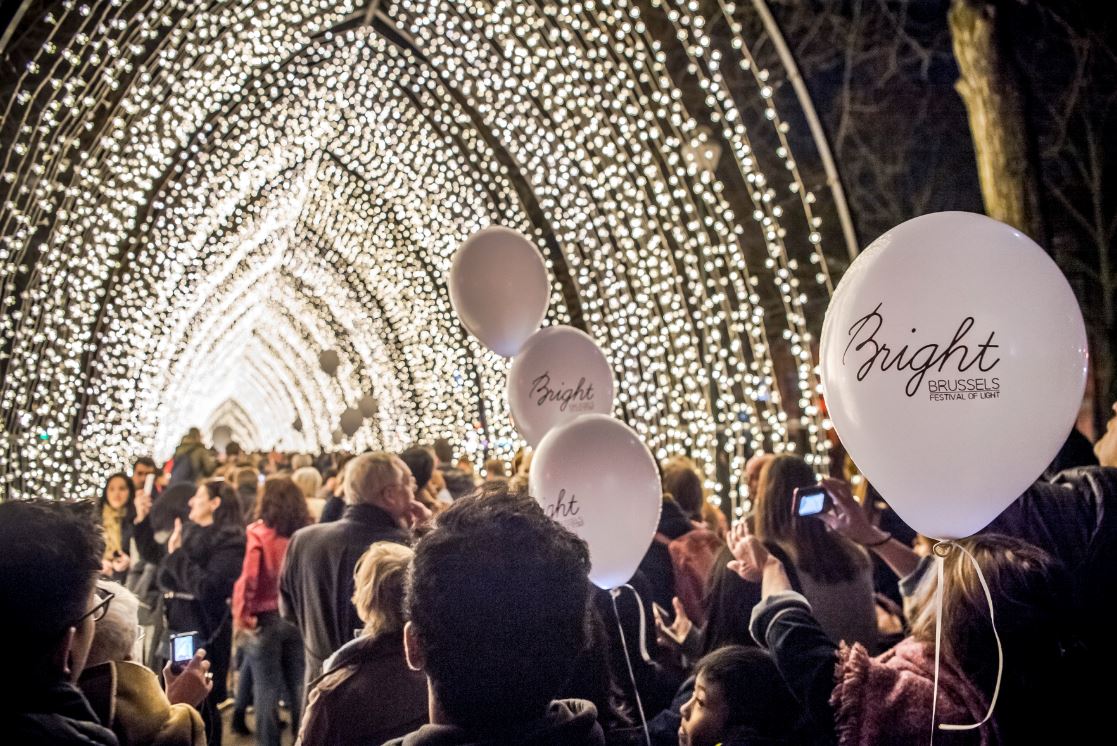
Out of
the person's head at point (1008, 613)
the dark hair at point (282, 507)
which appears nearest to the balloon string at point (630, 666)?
the person's head at point (1008, 613)

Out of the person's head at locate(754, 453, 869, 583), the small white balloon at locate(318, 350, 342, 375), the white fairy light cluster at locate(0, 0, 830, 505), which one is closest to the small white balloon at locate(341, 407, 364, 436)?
the white fairy light cluster at locate(0, 0, 830, 505)

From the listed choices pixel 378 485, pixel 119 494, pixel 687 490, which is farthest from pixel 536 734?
pixel 119 494

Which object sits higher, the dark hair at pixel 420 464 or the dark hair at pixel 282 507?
the dark hair at pixel 420 464

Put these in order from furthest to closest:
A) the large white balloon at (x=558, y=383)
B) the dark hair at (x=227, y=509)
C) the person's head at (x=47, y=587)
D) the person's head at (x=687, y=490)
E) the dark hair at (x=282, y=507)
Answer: the dark hair at (x=227, y=509), the large white balloon at (x=558, y=383), the dark hair at (x=282, y=507), the person's head at (x=687, y=490), the person's head at (x=47, y=587)

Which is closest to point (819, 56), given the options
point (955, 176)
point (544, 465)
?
point (955, 176)

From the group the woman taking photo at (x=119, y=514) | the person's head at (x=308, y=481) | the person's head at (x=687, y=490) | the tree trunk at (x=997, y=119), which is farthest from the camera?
the person's head at (x=308, y=481)

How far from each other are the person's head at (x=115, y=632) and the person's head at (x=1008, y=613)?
5.82 feet

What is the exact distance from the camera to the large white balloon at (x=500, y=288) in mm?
6305

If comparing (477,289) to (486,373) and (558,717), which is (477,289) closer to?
(558,717)

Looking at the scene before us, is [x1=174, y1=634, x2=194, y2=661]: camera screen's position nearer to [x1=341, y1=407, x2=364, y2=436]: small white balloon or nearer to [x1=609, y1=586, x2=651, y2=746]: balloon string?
[x1=609, y1=586, x2=651, y2=746]: balloon string

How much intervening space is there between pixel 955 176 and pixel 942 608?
13192 mm

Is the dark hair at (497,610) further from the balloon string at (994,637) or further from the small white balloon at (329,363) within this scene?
the small white balloon at (329,363)

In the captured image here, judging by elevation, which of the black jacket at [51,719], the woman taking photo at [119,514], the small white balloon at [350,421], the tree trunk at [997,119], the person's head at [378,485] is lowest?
the black jacket at [51,719]

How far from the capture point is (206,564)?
592cm
